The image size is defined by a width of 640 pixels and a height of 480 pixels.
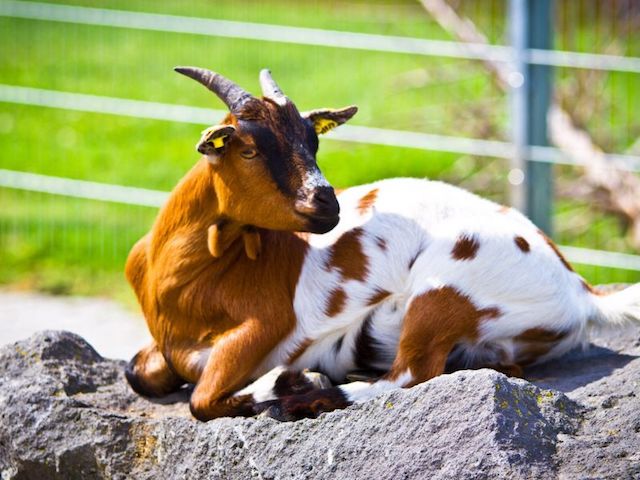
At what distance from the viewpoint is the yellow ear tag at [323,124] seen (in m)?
4.41

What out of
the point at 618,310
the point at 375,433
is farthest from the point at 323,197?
the point at 618,310

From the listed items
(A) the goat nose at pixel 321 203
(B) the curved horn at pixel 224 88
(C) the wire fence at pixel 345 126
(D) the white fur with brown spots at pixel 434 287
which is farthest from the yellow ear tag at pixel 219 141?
(C) the wire fence at pixel 345 126

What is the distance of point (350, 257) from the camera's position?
4383mm

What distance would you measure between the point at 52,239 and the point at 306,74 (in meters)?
4.40

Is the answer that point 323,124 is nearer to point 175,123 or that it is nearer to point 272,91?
point 272,91

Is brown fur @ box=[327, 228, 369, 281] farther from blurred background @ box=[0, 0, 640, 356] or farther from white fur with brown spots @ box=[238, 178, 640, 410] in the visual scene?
blurred background @ box=[0, 0, 640, 356]

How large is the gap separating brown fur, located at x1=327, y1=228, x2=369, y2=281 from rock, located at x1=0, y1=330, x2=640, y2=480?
64cm

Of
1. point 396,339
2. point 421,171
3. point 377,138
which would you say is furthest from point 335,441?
point 421,171

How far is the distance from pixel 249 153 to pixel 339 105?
25.1ft

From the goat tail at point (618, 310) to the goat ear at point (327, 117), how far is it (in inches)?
45.6

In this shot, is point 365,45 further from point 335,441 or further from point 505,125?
point 335,441

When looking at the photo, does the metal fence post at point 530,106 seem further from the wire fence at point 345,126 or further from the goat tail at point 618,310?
the goat tail at point 618,310

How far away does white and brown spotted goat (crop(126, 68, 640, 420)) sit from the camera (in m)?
4.17

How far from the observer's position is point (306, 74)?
41.4 feet
